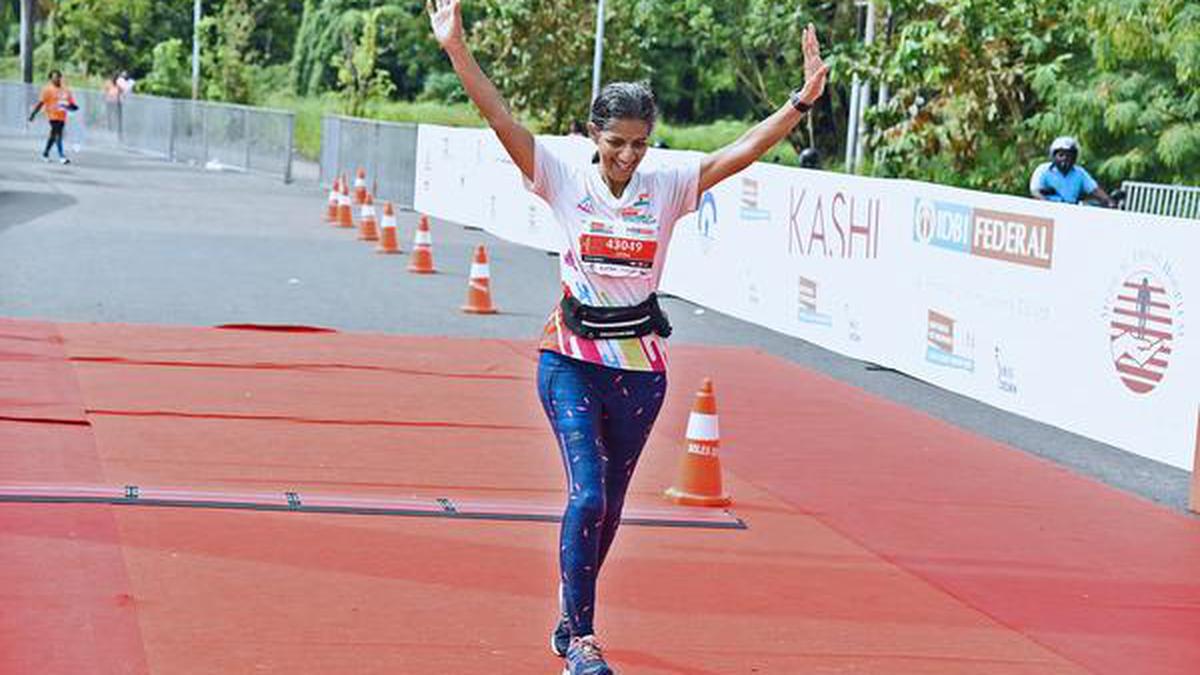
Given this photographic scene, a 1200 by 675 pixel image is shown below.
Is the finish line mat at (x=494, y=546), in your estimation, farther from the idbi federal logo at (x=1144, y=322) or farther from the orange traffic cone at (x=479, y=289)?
the orange traffic cone at (x=479, y=289)

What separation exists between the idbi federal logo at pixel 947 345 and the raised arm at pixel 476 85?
30.4 ft

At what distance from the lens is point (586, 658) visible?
273 inches

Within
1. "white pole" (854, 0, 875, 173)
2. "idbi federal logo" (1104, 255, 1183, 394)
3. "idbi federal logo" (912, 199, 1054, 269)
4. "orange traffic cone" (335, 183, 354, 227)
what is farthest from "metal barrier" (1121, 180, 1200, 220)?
"orange traffic cone" (335, 183, 354, 227)

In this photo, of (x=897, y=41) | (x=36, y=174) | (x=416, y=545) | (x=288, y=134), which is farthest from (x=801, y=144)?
(x=416, y=545)

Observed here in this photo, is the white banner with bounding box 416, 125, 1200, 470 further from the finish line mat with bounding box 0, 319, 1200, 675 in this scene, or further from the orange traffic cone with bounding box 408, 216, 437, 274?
the orange traffic cone with bounding box 408, 216, 437, 274

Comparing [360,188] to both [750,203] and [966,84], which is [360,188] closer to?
[966,84]

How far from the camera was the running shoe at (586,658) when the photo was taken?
6.88 metres

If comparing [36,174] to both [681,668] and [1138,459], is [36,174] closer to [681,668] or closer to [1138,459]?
[1138,459]

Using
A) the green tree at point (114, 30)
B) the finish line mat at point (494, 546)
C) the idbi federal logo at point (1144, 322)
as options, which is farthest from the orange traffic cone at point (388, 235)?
the green tree at point (114, 30)

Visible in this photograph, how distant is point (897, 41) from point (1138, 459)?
17.0 metres

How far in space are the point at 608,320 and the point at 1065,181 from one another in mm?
12876

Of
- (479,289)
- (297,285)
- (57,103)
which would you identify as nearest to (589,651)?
(479,289)

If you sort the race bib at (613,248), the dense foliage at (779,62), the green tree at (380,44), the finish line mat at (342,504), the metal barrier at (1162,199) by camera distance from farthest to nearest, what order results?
the green tree at (380,44) < the dense foliage at (779,62) < the metal barrier at (1162,199) < the finish line mat at (342,504) < the race bib at (613,248)

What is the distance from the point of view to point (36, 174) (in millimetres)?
41125
